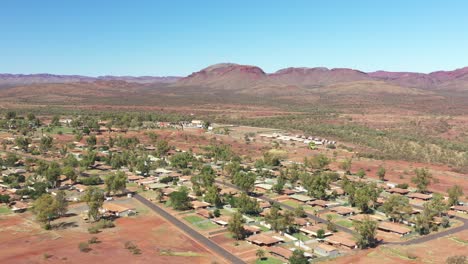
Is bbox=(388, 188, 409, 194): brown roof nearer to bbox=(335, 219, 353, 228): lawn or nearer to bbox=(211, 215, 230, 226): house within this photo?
bbox=(335, 219, 353, 228): lawn

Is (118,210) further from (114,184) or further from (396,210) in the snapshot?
(396,210)

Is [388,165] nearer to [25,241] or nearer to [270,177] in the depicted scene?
[270,177]

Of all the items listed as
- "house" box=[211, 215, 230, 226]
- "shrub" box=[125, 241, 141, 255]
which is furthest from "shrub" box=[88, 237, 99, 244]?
"house" box=[211, 215, 230, 226]

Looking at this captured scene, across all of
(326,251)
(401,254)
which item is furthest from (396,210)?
(326,251)

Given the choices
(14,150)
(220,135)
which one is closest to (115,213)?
(14,150)

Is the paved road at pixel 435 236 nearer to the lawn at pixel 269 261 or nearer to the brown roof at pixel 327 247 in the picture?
the brown roof at pixel 327 247
